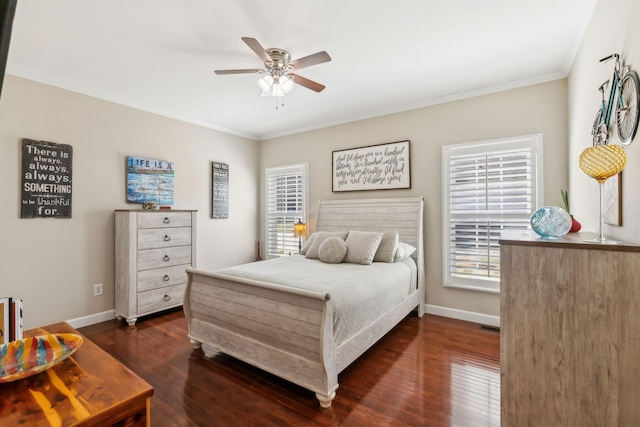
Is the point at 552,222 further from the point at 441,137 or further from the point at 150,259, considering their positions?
the point at 150,259

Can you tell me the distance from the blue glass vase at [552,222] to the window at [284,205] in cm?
358

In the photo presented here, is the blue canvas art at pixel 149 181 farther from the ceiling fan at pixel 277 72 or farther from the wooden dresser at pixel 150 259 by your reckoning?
the ceiling fan at pixel 277 72

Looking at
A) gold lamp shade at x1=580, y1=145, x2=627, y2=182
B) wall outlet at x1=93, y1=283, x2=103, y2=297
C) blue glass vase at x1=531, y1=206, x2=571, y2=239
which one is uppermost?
gold lamp shade at x1=580, y1=145, x2=627, y2=182

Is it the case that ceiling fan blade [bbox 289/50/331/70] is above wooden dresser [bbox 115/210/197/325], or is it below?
above

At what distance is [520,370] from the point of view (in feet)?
4.36

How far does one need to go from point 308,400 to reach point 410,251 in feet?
6.65

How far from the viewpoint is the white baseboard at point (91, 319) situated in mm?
3240

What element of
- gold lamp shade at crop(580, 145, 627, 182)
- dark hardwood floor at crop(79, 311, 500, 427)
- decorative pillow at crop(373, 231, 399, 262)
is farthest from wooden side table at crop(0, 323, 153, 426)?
decorative pillow at crop(373, 231, 399, 262)

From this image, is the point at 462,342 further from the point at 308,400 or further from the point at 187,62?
the point at 187,62

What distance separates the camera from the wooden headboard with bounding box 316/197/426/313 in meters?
3.61

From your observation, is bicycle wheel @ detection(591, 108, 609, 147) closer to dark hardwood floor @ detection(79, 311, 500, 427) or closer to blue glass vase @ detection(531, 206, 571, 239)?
blue glass vase @ detection(531, 206, 571, 239)

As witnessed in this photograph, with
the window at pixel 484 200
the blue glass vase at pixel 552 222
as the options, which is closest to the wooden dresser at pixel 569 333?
the blue glass vase at pixel 552 222

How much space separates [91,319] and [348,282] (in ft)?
9.73

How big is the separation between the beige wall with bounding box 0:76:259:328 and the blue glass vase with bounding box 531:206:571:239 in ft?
13.3
